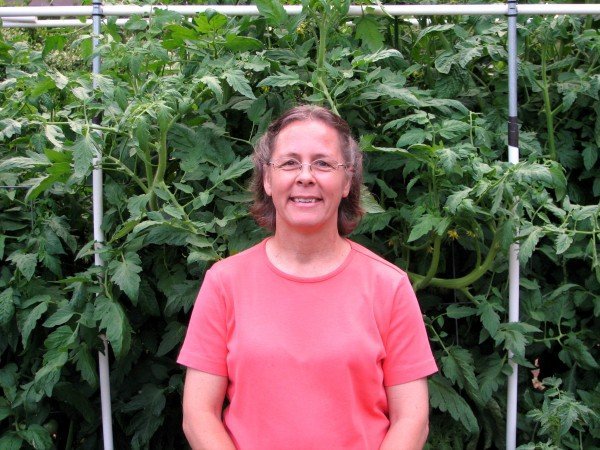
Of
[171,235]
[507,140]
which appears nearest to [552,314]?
[507,140]

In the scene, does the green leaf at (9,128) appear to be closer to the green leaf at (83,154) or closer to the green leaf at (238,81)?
the green leaf at (83,154)

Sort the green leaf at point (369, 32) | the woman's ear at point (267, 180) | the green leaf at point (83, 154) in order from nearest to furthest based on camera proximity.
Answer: the woman's ear at point (267, 180) → the green leaf at point (83, 154) → the green leaf at point (369, 32)

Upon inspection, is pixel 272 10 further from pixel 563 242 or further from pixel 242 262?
pixel 563 242

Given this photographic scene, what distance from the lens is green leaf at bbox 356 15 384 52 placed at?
3242 millimetres

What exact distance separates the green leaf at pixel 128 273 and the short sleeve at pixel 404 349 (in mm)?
859

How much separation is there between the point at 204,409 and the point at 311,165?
2.28 feet

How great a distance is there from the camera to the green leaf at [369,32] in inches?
128

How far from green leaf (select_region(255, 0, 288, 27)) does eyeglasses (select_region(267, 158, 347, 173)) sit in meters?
0.79

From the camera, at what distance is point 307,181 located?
245 centimetres

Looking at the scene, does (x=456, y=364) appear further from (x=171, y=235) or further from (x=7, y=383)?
(x=7, y=383)

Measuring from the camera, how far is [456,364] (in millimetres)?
3137

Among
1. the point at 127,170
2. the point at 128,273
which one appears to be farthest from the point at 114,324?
the point at 127,170

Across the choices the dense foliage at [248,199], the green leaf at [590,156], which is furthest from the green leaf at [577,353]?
the green leaf at [590,156]

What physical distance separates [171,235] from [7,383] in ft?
2.68
